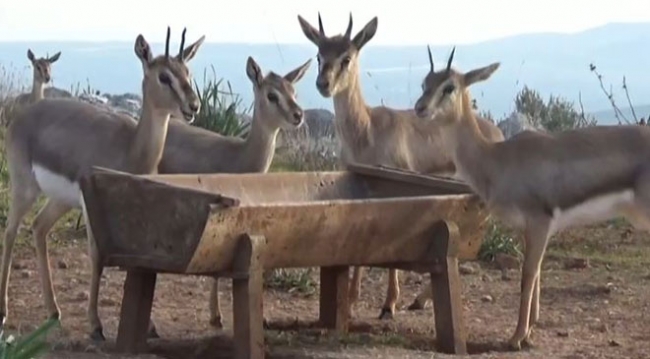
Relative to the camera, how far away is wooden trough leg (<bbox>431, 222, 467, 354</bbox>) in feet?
27.1

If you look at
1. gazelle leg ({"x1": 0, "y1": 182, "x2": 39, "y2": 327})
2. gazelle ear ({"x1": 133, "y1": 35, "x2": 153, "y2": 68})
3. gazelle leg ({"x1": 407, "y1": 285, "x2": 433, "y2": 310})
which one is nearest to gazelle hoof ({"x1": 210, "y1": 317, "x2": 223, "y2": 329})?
gazelle leg ({"x1": 0, "y1": 182, "x2": 39, "y2": 327})

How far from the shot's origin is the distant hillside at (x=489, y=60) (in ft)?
64.5

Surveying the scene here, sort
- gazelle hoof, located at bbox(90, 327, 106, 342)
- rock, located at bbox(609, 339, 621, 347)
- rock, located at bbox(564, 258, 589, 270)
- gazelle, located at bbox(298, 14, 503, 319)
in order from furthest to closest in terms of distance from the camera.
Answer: rock, located at bbox(564, 258, 589, 270) → gazelle, located at bbox(298, 14, 503, 319) → rock, located at bbox(609, 339, 621, 347) → gazelle hoof, located at bbox(90, 327, 106, 342)

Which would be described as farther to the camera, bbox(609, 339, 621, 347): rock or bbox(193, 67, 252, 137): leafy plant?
bbox(193, 67, 252, 137): leafy plant

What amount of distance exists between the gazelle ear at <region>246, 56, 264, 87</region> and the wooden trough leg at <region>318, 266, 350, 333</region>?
6.21ft

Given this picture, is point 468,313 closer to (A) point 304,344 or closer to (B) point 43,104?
(A) point 304,344

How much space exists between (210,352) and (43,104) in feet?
7.97

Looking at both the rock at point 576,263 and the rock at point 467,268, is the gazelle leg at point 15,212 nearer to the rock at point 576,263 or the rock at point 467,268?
the rock at point 467,268

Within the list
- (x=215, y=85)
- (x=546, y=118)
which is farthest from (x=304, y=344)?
(x=546, y=118)

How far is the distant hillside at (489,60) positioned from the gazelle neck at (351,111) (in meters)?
5.84

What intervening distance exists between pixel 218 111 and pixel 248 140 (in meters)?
3.92

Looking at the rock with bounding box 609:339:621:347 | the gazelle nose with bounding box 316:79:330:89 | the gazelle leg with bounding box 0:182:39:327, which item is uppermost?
the gazelle nose with bounding box 316:79:330:89

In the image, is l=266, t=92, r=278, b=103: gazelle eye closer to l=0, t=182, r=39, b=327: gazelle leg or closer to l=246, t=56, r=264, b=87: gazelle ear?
l=246, t=56, r=264, b=87: gazelle ear

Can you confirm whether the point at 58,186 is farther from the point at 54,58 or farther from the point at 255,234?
the point at 54,58
